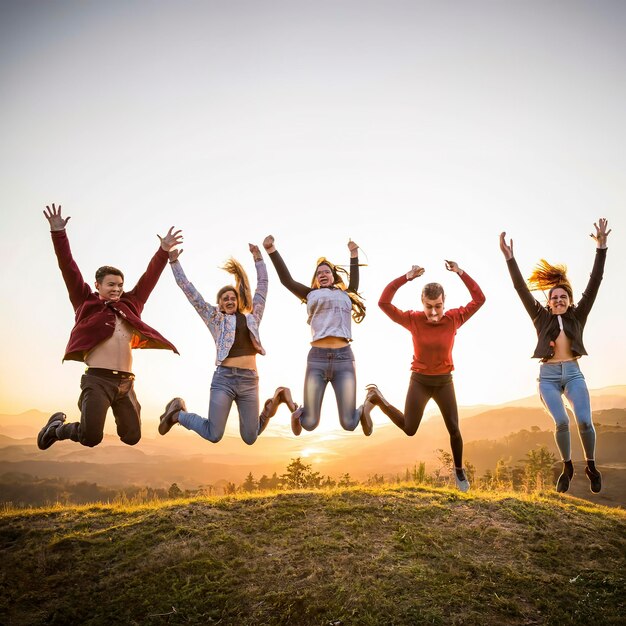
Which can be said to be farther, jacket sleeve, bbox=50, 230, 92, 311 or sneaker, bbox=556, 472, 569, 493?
jacket sleeve, bbox=50, 230, 92, 311

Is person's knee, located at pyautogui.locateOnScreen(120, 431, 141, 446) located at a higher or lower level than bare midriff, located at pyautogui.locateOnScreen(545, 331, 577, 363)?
lower

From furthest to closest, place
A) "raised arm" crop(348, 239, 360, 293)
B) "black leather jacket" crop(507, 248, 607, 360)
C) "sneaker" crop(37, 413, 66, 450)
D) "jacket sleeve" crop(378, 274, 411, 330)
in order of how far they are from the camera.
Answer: "raised arm" crop(348, 239, 360, 293), "jacket sleeve" crop(378, 274, 411, 330), "black leather jacket" crop(507, 248, 607, 360), "sneaker" crop(37, 413, 66, 450)

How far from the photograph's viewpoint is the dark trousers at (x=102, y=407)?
6582 millimetres

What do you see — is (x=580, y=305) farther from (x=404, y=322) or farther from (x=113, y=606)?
(x=113, y=606)

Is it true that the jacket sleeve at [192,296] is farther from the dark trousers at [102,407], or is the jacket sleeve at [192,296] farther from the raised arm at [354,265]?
the raised arm at [354,265]

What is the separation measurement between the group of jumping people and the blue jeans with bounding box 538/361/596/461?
14mm

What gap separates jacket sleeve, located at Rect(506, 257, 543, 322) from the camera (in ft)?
24.6

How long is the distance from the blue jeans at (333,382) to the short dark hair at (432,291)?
5.13ft

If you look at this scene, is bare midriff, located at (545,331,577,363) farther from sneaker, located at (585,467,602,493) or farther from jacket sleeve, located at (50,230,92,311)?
jacket sleeve, located at (50,230,92,311)

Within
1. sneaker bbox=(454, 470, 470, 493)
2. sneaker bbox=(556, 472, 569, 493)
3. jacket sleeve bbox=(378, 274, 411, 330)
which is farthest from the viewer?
jacket sleeve bbox=(378, 274, 411, 330)

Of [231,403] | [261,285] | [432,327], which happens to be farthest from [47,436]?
[432,327]

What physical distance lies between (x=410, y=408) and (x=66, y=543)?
7.47 m

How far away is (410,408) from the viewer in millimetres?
7574

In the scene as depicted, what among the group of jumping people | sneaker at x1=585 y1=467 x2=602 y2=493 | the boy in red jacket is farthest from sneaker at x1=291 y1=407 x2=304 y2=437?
sneaker at x1=585 y1=467 x2=602 y2=493
